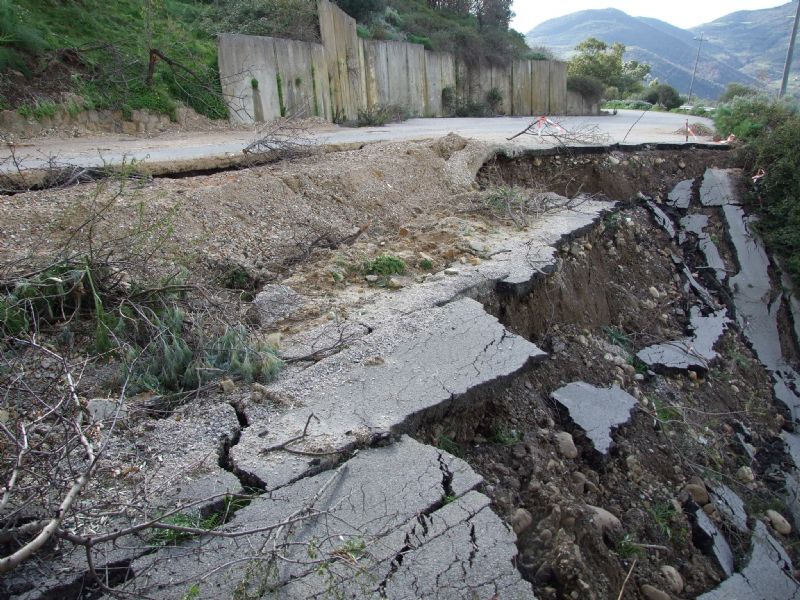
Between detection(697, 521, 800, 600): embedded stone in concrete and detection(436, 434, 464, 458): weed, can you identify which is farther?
detection(697, 521, 800, 600): embedded stone in concrete

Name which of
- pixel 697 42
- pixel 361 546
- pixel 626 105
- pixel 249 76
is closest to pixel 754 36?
pixel 697 42

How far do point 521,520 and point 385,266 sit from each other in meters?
2.32

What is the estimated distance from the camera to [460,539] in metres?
2.27

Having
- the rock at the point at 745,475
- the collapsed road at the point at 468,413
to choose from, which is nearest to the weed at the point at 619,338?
the collapsed road at the point at 468,413

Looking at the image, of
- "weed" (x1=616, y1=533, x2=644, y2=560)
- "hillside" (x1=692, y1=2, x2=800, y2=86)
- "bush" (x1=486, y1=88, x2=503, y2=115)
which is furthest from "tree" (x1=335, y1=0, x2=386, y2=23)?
"hillside" (x1=692, y1=2, x2=800, y2=86)

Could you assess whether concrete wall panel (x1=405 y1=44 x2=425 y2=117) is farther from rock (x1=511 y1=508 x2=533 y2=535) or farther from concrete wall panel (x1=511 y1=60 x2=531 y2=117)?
rock (x1=511 y1=508 x2=533 y2=535)

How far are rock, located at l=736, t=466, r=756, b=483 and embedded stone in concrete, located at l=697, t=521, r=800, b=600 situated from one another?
575 millimetres

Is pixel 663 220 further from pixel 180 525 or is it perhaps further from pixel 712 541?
pixel 180 525

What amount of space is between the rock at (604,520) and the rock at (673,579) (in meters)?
0.32

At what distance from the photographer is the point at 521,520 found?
2.77 metres

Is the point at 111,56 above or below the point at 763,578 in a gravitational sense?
above

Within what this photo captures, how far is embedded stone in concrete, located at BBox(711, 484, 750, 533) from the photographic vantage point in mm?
3980

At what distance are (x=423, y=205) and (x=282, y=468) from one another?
4.00m

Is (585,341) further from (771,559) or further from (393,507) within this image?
(393,507)
